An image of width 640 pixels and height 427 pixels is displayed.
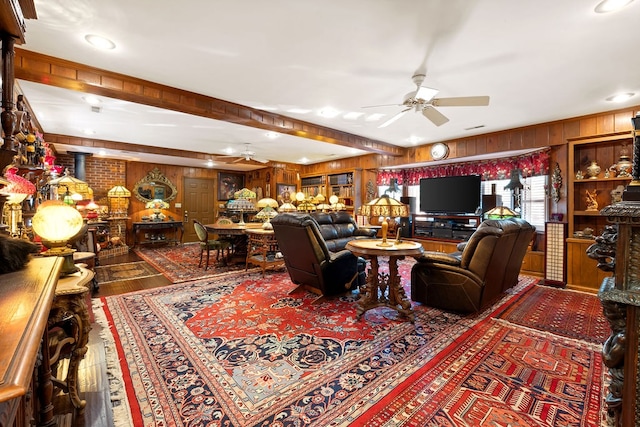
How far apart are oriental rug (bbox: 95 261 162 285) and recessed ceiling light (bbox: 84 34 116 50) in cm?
328

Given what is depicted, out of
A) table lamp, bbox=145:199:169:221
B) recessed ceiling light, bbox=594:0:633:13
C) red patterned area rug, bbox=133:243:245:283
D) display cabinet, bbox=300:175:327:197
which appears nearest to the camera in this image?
recessed ceiling light, bbox=594:0:633:13

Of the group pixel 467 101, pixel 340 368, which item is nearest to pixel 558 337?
pixel 340 368

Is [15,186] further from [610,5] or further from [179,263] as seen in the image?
[179,263]

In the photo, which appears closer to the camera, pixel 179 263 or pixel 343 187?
pixel 179 263

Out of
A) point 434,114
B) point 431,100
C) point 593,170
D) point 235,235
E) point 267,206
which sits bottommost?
point 235,235

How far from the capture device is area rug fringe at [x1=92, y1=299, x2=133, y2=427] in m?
1.55

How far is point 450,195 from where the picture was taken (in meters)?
5.94

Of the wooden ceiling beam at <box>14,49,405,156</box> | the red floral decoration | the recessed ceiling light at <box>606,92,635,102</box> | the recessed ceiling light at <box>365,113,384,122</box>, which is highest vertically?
the recessed ceiling light at <box>365,113,384,122</box>

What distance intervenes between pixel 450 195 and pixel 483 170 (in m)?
0.77

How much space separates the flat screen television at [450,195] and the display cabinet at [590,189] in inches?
61.3

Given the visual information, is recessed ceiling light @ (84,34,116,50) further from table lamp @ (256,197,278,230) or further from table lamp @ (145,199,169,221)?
table lamp @ (145,199,169,221)

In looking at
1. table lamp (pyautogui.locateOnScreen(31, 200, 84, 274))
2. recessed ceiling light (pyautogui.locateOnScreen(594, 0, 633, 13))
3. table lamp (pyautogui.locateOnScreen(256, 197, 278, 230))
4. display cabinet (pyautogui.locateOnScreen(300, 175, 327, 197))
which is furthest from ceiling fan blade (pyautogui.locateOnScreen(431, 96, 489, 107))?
display cabinet (pyautogui.locateOnScreen(300, 175, 327, 197))

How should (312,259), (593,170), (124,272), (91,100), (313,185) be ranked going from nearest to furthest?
(312,259)
(91,100)
(593,170)
(124,272)
(313,185)

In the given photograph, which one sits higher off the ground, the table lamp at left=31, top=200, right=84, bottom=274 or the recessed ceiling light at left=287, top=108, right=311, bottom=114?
the recessed ceiling light at left=287, top=108, right=311, bottom=114
